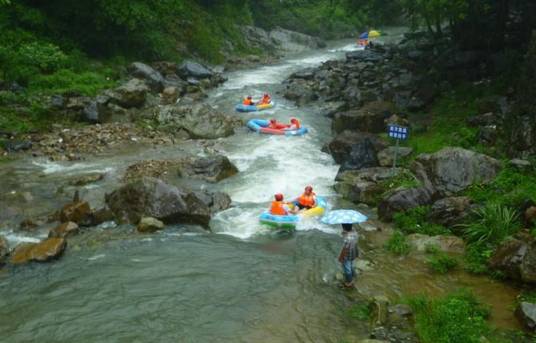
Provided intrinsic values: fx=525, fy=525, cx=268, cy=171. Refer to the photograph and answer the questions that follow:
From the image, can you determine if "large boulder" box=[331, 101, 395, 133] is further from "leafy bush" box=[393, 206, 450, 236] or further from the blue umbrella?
the blue umbrella

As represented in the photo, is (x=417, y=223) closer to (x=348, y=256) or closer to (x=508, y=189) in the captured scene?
(x=508, y=189)

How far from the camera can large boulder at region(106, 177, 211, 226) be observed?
525 inches

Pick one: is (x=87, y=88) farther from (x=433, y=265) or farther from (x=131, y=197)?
(x=433, y=265)

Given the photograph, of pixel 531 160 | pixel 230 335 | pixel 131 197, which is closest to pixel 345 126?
pixel 531 160

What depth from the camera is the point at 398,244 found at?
11.7 metres

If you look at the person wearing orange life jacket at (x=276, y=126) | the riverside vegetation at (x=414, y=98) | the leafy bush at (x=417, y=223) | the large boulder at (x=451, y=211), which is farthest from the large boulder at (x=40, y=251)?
the person wearing orange life jacket at (x=276, y=126)

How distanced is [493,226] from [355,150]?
7299 millimetres

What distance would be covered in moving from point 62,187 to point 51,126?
20.3ft

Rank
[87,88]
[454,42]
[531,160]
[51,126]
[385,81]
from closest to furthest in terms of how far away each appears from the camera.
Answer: [531,160]
[51,126]
[87,88]
[454,42]
[385,81]

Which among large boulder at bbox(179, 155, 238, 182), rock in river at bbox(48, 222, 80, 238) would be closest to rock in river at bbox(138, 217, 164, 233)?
rock in river at bbox(48, 222, 80, 238)

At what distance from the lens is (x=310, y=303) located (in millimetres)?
9594

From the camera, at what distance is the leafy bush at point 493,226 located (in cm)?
1105

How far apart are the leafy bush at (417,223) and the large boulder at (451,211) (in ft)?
0.58

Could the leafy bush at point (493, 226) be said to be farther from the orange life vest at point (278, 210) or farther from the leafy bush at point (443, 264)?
the orange life vest at point (278, 210)
